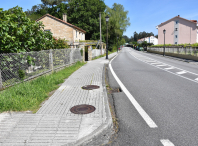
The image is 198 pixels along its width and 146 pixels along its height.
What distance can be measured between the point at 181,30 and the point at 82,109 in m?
68.7

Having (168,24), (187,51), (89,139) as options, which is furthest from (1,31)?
(168,24)

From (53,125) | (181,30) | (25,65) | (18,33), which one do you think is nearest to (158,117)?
(53,125)

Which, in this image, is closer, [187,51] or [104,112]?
[104,112]

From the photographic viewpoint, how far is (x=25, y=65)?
26.5 feet

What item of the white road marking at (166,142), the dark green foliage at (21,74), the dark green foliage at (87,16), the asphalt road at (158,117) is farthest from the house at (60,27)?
the white road marking at (166,142)

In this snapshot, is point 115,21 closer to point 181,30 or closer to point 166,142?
point 181,30

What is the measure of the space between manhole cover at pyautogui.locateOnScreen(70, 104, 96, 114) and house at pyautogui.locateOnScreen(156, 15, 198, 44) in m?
68.0

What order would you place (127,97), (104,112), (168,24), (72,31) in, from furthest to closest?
(168,24), (72,31), (127,97), (104,112)

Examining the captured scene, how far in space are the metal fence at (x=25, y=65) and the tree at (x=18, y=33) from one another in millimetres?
Result: 570

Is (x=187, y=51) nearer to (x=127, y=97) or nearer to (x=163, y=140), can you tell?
(x=127, y=97)

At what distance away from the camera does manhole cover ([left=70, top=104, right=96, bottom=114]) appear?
4.57 metres

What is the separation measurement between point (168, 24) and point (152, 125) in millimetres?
70649

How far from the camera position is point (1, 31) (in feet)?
24.0

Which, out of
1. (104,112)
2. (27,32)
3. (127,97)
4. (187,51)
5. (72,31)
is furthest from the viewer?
(72,31)
